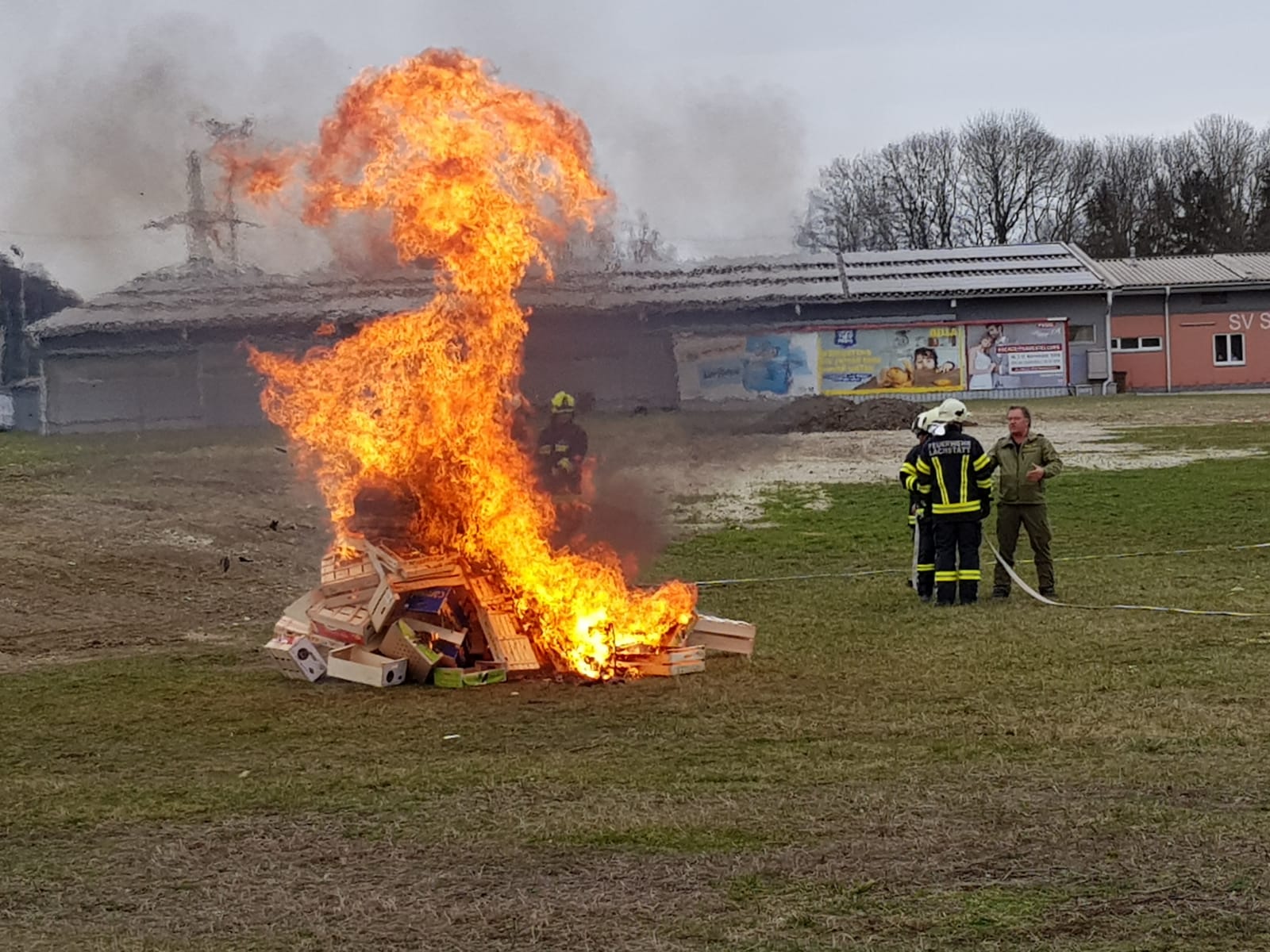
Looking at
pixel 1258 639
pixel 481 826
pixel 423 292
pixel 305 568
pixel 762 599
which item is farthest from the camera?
pixel 305 568

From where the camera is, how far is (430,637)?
1180 cm

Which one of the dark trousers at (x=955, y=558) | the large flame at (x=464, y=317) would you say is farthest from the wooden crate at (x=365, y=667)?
the dark trousers at (x=955, y=558)

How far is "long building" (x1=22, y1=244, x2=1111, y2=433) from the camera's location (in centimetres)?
1501

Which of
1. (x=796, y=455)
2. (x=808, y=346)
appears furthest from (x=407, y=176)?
(x=808, y=346)

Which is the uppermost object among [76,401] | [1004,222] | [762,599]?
[1004,222]

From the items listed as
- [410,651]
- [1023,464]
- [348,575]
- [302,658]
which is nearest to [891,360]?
[1023,464]

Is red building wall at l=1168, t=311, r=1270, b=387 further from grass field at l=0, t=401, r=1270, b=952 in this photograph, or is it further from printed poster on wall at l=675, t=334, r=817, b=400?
grass field at l=0, t=401, r=1270, b=952

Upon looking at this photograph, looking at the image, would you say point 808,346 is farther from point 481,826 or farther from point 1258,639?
point 481,826


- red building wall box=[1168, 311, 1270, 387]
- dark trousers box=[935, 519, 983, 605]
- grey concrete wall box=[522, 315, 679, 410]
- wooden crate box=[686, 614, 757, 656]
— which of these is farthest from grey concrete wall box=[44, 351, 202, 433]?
red building wall box=[1168, 311, 1270, 387]

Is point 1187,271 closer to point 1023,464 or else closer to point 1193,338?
point 1193,338

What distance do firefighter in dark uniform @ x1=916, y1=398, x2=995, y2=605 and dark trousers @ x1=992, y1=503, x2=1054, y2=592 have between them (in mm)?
476

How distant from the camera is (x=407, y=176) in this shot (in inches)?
469

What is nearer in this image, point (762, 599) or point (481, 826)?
point (481, 826)

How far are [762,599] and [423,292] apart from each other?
18.3ft
